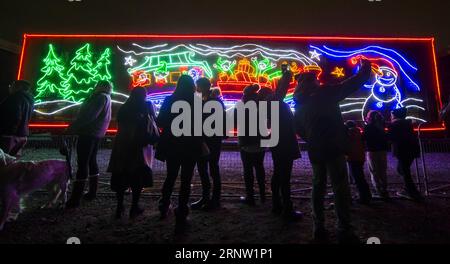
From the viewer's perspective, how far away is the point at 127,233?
285 cm

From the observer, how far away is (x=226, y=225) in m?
3.11

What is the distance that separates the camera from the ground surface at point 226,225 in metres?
2.72

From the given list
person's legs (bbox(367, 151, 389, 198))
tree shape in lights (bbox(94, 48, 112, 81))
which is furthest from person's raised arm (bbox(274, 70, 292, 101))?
tree shape in lights (bbox(94, 48, 112, 81))

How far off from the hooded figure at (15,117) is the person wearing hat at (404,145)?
5.50 metres

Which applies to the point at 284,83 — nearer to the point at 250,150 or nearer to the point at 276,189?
the point at 250,150

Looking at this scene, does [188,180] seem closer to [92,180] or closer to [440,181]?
[92,180]

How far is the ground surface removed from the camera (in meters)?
2.72

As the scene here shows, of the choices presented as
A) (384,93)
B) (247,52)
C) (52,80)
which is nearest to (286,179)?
(247,52)

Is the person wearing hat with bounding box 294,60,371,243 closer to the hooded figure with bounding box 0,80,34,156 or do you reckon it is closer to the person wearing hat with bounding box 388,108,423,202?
the person wearing hat with bounding box 388,108,423,202

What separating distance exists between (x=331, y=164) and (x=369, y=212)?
4.76 feet

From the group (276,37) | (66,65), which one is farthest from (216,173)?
(66,65)

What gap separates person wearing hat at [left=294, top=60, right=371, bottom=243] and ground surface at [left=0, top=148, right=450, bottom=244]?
1.13 ft

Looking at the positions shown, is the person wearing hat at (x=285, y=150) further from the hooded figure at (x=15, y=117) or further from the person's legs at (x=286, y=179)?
the hooded figure at (x=15, y=117)
